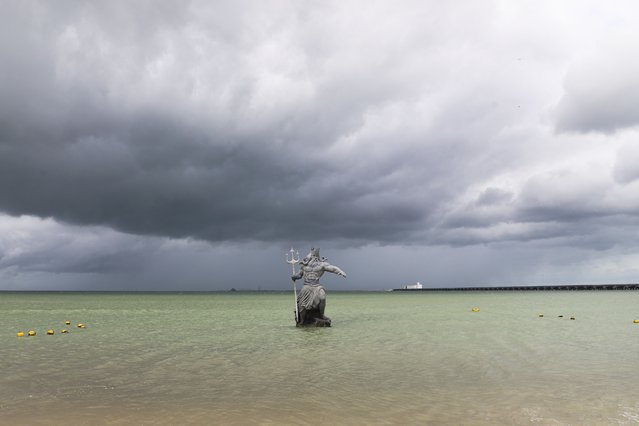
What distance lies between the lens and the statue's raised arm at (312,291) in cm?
2752

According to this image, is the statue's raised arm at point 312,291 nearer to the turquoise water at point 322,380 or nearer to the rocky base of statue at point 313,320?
the rocky base of statue at point 313,320

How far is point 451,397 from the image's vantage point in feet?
35.9

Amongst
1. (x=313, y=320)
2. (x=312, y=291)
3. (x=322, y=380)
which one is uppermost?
(x=312, y=291)

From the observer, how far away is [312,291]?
27.5m

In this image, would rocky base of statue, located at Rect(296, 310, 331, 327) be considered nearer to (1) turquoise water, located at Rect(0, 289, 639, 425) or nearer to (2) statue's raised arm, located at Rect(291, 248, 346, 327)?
(2) statue's raised arm, located at Rect(291, 248, 346, 327)

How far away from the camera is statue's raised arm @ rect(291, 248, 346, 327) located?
90.3 ft

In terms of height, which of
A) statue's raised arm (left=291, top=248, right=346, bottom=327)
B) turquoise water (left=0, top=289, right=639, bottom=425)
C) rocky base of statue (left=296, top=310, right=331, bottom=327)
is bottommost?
turquoise water (left=0, top=289, right=639, bottom=425)

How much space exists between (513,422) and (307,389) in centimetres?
478

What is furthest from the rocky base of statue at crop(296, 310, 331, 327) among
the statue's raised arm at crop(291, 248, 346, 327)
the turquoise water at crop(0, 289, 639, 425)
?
the turquoise water at crop(0, 289, 639, 425)

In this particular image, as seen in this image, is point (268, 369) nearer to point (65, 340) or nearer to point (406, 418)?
point (406, 418)

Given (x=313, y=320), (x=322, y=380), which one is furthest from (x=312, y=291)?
(x=322, y=380)

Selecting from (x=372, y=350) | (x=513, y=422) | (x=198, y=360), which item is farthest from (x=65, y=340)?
(x=513, y=422)

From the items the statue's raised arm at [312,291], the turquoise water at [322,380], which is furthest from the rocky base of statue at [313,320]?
the turquoise water at [322,380]

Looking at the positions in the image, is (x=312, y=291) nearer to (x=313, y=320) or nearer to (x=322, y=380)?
(x=313, y=320)
